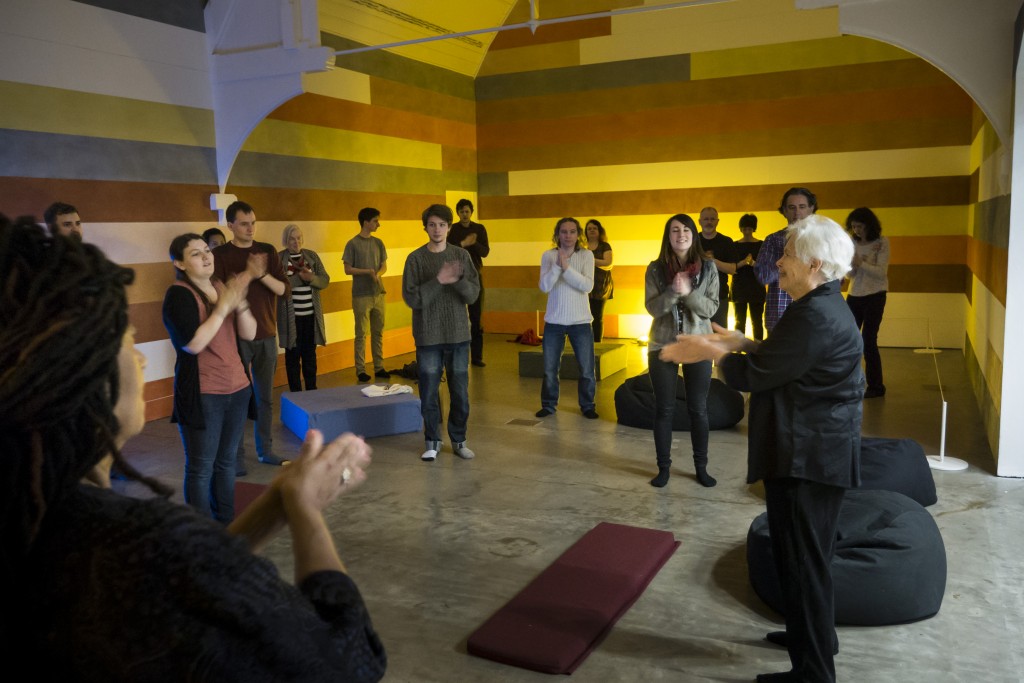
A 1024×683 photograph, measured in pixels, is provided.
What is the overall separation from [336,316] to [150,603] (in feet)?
27.5

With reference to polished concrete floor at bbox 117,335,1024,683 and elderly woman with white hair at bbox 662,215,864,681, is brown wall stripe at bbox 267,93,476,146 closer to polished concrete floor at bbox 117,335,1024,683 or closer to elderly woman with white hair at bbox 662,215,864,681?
polished concrete floor at bbox 117,335,1024,683

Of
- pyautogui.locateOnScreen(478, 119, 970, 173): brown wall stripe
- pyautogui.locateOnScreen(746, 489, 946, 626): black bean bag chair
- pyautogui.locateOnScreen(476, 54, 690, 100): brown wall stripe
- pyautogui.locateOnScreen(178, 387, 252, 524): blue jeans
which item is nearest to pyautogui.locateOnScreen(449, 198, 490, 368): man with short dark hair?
pyautogui.locateOnScreen(478, 119, 970, 173): brown wall stripe

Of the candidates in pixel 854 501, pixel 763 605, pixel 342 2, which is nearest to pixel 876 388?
pixel 854 501

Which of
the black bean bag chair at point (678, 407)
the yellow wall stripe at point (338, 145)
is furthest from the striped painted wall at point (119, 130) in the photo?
the black bean bag chair at point (678, 407)

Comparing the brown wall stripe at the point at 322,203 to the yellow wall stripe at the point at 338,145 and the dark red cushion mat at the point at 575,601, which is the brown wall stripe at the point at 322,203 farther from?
the dark red cushion mat at the point at 575,601

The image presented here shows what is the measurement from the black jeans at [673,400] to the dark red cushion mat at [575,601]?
0.91 metres

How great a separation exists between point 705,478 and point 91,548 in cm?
443

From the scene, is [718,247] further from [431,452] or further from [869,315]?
[431,452]

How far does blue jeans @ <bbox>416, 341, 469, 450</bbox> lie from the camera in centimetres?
563

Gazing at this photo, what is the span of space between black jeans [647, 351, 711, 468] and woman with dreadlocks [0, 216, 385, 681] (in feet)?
13.3

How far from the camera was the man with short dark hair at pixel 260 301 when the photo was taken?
5.39 metres

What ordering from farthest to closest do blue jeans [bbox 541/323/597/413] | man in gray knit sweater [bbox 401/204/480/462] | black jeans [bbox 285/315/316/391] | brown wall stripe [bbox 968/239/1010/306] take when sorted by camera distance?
black jeans [bbox 285/315/316/391], blue jeans [bbox 541/323/597/413], man in gray knit sweater [bbox 401/204/480/462], brown wall stripe [bbox 968/239/1010/306]

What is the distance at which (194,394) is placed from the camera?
3938mm

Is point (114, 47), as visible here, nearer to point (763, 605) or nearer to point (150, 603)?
point (763, 605)
